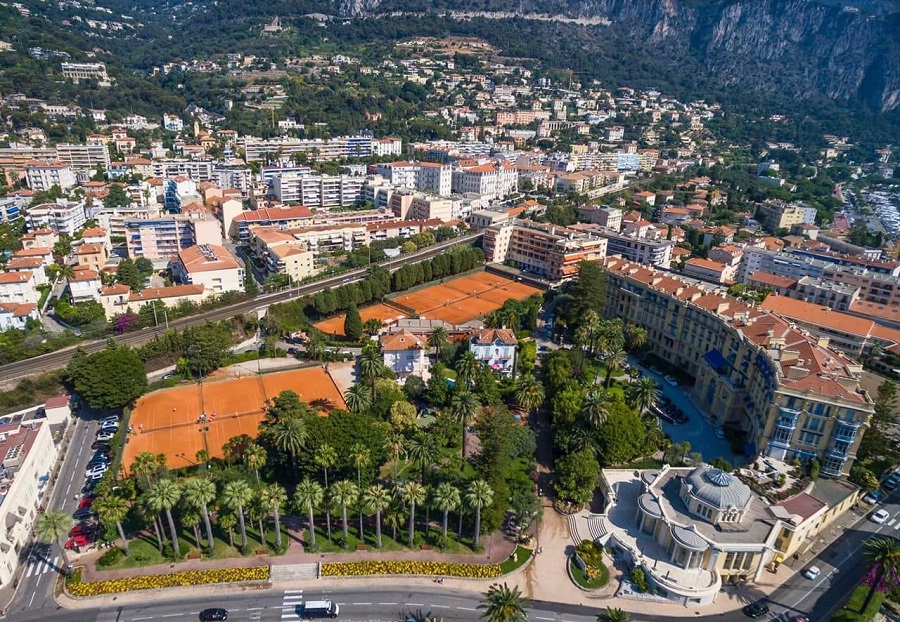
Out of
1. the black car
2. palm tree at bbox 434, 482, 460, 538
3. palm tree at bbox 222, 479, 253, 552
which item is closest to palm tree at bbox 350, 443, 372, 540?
palm tree at bbox 434, 482, 460, 538

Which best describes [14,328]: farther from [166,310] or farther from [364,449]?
[364,449]

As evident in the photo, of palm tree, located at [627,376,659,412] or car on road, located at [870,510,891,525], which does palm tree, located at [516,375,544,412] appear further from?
car on road, located at [870,510,891,525]

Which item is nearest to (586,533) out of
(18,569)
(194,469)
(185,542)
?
(185,542)

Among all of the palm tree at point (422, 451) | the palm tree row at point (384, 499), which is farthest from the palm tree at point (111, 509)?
the palm tree at point (422, 451)

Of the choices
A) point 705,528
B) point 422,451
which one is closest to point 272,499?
point 422,451

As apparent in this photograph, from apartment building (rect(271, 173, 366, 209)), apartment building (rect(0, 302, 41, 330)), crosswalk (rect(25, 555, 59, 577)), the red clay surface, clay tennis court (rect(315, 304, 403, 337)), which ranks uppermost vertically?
apartment building (rect(271, 173, 366, 209))

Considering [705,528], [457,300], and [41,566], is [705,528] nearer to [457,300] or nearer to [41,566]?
[41,566]

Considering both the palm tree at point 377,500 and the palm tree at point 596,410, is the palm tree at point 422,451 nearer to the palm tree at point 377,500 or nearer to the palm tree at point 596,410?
the palm tree at point 377,500
